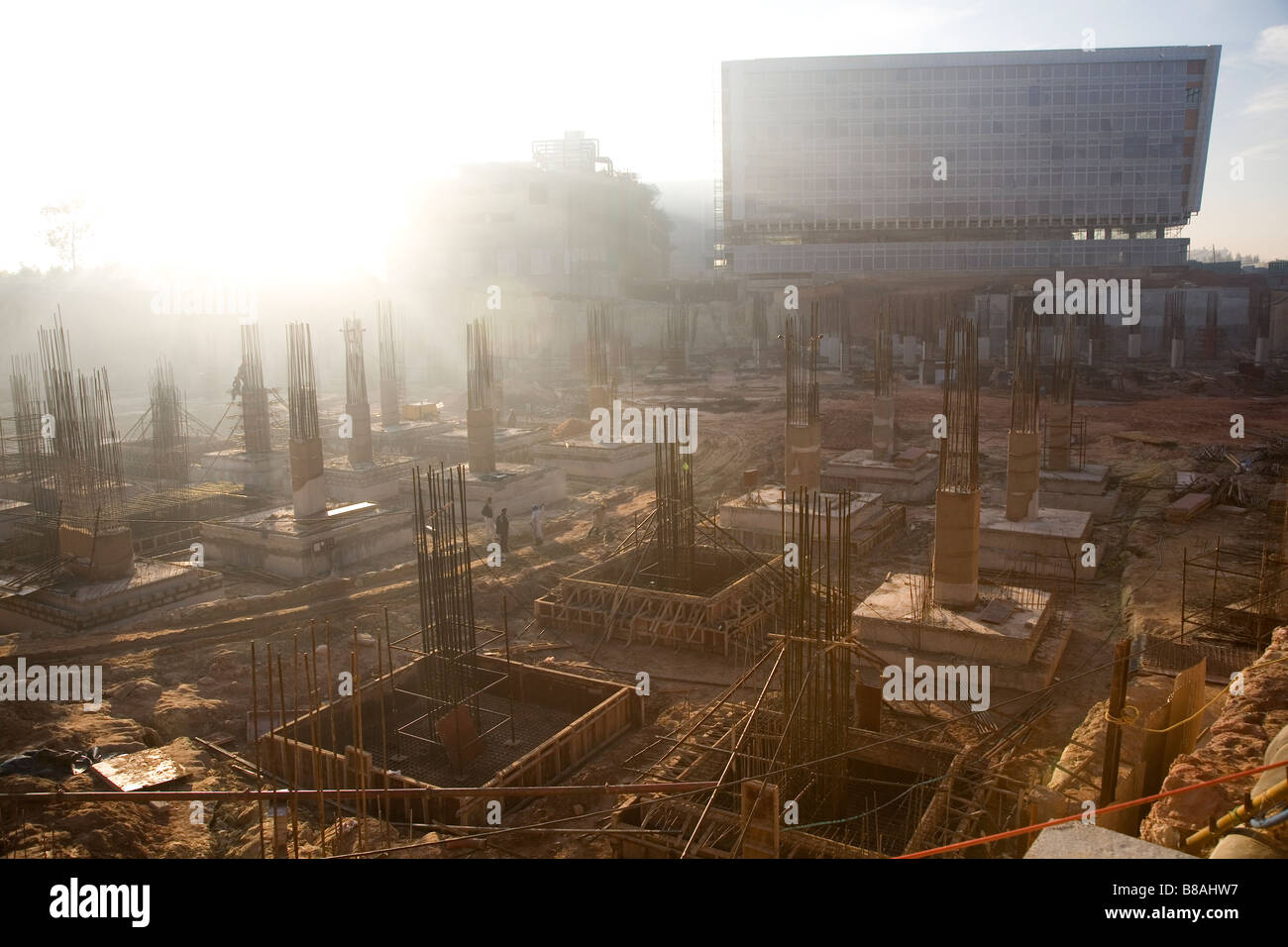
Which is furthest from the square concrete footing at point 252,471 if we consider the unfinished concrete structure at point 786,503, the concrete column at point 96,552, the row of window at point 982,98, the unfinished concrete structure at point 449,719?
the row of window at point 982,98

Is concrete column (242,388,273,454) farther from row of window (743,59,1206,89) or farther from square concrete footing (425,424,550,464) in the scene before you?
row of window (743,59,1206,89)

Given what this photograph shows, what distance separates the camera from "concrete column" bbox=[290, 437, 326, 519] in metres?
16.6

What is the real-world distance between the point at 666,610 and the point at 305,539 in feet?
22.2

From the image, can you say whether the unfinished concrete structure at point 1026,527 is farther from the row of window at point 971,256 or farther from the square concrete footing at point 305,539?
the row of window at point 971,256

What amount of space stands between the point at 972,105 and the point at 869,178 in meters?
7.01

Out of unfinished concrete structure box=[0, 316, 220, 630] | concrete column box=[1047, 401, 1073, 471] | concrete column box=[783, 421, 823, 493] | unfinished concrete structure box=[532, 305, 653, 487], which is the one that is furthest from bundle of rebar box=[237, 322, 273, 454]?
concrete column box=[1047, 401, 1073, 471]

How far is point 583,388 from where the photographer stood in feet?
123

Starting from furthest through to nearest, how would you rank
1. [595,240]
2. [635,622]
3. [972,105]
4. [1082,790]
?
[595,240]
[972,105]
[635,622]
[1082,790]

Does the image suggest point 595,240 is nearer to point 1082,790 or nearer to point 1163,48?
point 1163,48

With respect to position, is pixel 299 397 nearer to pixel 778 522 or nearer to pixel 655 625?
pixel 655 625

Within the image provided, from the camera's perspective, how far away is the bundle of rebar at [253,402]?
22.2m

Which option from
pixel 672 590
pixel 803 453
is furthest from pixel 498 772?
pixel 803 453
